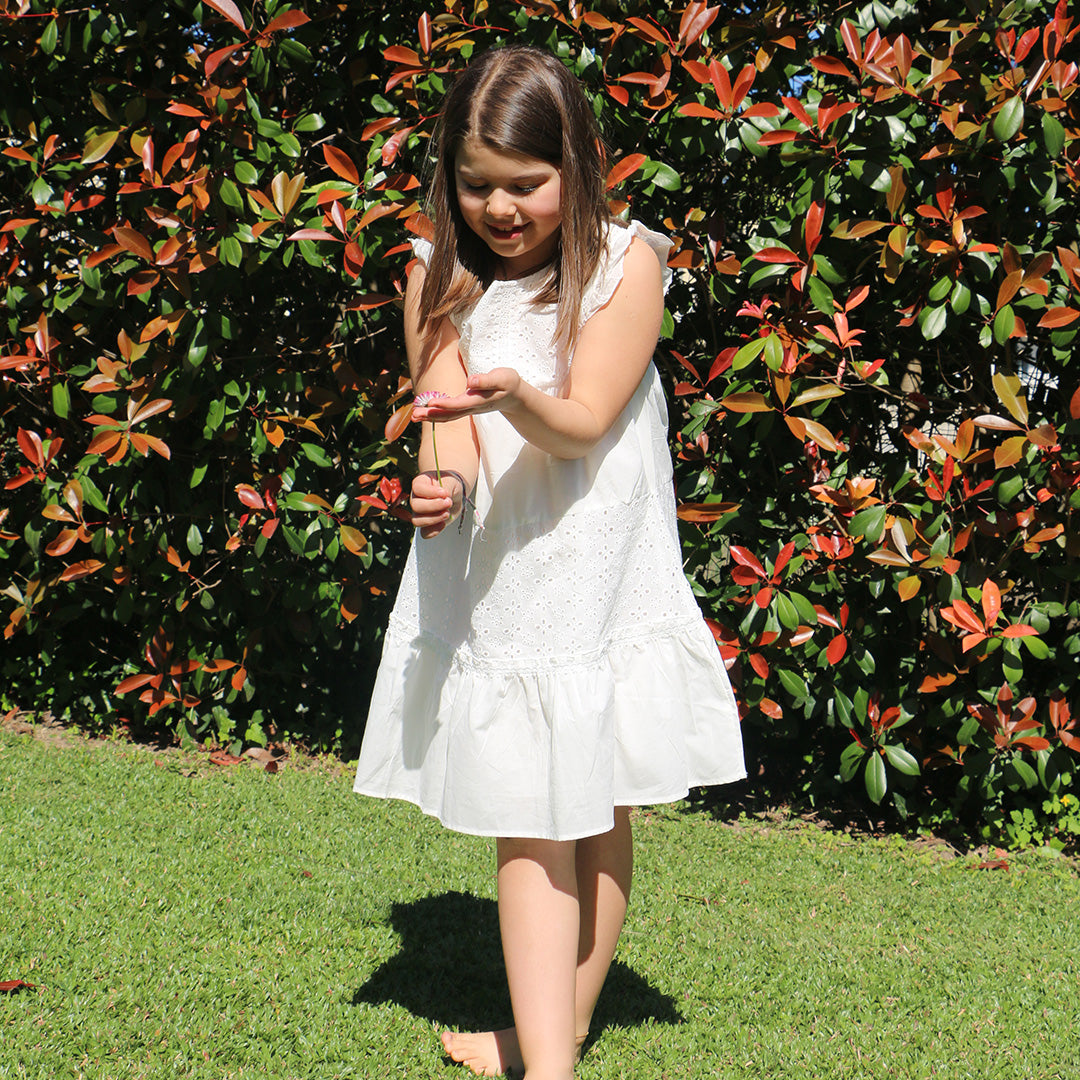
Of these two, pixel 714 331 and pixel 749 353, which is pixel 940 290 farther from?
pixel 714 331

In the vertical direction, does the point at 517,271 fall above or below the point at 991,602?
above

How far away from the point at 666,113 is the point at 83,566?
216 centimetres

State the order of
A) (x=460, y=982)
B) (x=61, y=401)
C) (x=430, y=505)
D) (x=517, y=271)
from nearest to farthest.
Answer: (x=430, y=505), (x=517, y=271), (x=460, y=982), (x=61, y=401)

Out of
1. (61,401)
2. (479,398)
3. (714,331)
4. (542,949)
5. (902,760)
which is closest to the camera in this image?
(479,398)

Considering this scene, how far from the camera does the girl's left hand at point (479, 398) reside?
1524 mm

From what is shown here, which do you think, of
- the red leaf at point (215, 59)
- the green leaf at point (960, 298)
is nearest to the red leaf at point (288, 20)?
the red leaf at point (215, 59)

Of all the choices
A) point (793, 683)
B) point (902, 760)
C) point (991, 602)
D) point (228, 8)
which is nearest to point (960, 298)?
point (991, 602)

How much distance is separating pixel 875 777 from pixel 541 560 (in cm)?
164

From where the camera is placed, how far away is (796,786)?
11.6 feet

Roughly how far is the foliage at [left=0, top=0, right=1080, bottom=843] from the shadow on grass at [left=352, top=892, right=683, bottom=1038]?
3.18 feet

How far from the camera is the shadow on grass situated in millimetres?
2184

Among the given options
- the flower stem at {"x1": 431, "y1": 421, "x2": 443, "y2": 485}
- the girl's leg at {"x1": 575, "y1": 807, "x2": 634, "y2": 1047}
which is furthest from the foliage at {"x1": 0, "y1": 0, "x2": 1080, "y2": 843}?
the girl's leg at {"x1": 575, "y1": 807, "x2": 634, "y2": 1047}

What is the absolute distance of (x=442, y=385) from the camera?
193 centimetres

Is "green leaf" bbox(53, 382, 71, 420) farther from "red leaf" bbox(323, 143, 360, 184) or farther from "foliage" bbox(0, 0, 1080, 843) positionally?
"red leaf" bbox(323, 143, 360, 184)
